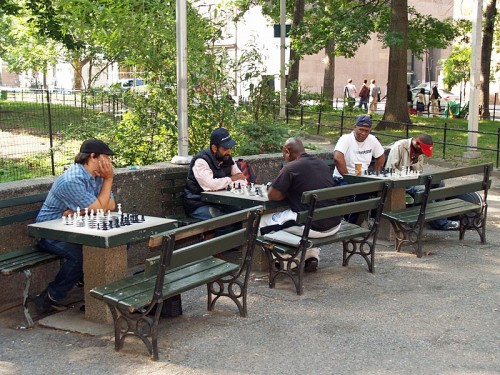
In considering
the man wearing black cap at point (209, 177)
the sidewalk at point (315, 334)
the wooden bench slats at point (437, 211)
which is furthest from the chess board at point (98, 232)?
the wooden bench slats at point (437, 211)

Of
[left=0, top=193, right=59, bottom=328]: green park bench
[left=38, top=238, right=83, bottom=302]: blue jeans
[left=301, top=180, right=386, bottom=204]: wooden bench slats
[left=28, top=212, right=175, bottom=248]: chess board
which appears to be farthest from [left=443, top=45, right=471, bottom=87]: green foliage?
[left=38, top=238, right=83, bottom=302]: blue jeans

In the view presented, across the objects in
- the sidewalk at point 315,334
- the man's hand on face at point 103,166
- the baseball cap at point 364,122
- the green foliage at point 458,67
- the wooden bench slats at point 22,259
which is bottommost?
the sidewalk at point 315,334

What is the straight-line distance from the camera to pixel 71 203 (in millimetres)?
5844

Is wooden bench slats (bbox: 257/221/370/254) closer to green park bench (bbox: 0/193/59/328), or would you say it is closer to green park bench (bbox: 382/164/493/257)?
green park bench (bbox: 382/164/493/257)

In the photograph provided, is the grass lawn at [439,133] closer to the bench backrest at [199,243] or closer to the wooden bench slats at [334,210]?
the wooden bench slats at [334,210]

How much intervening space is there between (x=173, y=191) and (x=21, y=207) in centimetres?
194

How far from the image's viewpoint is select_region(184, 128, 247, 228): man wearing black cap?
7.45 metres

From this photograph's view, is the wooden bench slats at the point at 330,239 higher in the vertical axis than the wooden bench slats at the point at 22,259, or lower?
lower

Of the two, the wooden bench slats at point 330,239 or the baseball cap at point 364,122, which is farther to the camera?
the baseball cap at point 364,122

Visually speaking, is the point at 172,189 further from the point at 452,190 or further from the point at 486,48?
the point at 486,48

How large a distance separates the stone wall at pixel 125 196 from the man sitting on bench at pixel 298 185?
140cm

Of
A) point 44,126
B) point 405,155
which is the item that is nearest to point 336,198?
point 405,155

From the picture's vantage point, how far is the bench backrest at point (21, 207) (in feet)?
19.2

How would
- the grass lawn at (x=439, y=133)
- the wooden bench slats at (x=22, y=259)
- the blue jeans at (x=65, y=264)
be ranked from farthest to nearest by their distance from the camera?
1. the grass lawn at (x=439, y=133)
2. the blue jeans at (x=65, y=264)
3. the wooden bench slats at (x=22, y=259)
